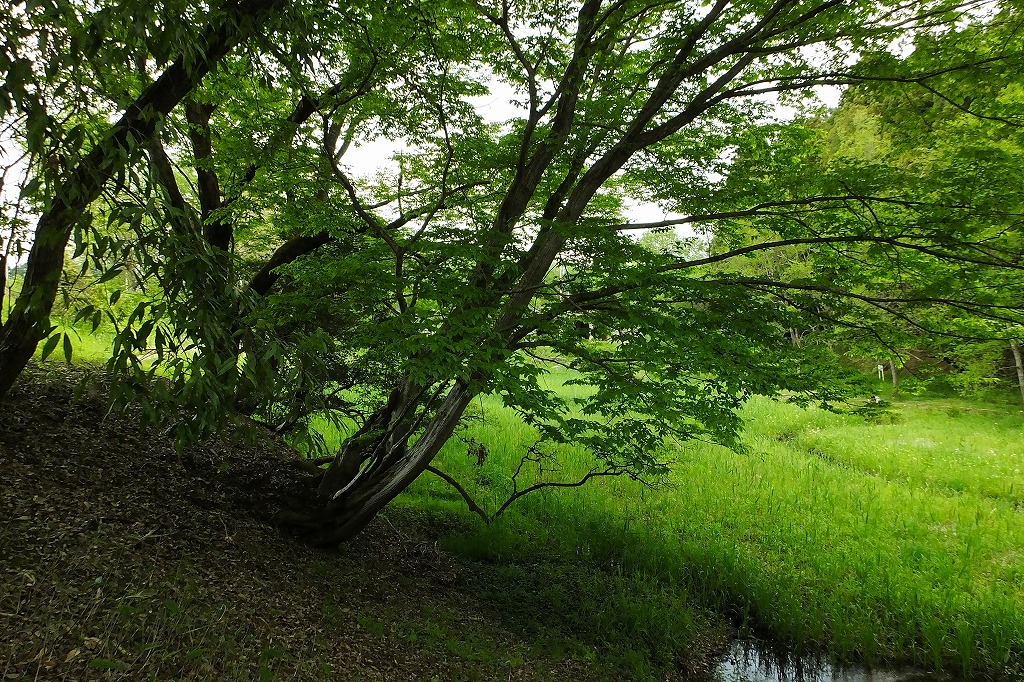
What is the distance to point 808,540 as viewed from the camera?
8297mm

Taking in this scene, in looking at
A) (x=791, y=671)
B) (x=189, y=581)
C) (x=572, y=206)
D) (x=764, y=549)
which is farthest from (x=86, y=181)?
(x=764, y=549)

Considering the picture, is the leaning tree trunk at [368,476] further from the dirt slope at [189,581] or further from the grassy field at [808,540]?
the grassy field at [808,540]

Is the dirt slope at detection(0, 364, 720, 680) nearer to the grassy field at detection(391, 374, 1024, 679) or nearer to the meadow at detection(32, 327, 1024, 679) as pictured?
the meadow at detection(32, 327, 1024, 679)

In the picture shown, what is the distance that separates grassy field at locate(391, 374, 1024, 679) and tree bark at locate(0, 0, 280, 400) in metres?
4.98

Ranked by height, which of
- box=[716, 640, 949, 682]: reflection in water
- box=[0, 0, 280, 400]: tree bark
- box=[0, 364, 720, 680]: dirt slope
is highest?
box=[0, 0, 280, 400]: tree bark

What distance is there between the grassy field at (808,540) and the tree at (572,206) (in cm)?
200

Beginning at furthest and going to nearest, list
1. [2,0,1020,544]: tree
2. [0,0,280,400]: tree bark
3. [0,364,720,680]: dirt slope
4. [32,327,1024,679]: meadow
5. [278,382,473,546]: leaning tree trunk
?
[32,327,1024,679]: meadow → [278,382,473,546]: leaning tree trunk → [2,0,1020,544]: tree → [0,364,720,680]: dirt slope → [0,0,280,400]: tree bark

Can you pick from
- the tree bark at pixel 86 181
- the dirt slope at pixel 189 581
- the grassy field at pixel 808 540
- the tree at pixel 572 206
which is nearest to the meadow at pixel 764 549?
the grassy field at pixel 808 540

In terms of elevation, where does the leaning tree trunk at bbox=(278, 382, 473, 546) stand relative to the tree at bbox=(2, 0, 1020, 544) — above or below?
below

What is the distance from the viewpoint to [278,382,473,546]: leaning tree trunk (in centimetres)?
586

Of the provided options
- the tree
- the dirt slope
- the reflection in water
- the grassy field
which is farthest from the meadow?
the tree

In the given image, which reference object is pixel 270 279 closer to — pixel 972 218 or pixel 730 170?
pixel 730 170

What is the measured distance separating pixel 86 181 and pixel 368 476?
4335 millimetres

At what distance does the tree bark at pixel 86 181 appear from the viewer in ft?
5.53
